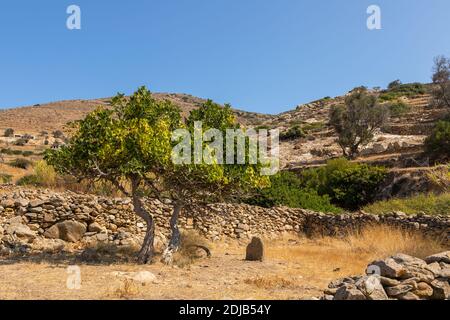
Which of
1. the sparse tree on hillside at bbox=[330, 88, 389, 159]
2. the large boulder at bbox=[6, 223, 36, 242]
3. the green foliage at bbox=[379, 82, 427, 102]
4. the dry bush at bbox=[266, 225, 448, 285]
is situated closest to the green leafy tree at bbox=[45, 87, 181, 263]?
the large boulder at bbox=[6, 223, 36, 242]

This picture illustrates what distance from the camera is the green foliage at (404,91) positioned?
67.6m

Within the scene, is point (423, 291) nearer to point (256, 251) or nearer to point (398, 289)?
point (398, 289)

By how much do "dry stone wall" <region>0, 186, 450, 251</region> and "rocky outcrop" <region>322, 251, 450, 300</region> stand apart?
662cm

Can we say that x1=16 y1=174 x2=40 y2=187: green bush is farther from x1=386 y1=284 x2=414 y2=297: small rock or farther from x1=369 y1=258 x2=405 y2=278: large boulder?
x1=386 y1=284 x2=414 y2=297: small rock

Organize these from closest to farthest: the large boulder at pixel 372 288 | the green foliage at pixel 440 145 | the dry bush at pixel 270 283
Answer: the large boulder at pixel 372 288
the dry bush at pixel 270 283
the green foliage at pixel 440 145

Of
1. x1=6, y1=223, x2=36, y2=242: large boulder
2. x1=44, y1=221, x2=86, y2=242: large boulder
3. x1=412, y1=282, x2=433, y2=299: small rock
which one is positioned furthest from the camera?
x1=44, y1=221, x2=86, y2=242: large boulder

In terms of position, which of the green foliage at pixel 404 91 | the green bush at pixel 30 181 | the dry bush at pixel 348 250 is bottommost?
the dry bush at pixel 348 250

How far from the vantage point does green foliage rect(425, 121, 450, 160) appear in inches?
1163

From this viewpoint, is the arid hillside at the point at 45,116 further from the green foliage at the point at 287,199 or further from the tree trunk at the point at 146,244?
the tree trunk at the point at 146,244

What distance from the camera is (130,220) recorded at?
52.4 feet

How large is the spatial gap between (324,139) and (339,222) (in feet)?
101

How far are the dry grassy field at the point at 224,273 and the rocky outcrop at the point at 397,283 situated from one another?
1160mm

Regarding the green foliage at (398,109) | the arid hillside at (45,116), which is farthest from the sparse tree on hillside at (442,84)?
the arid hillside at (45,116)
